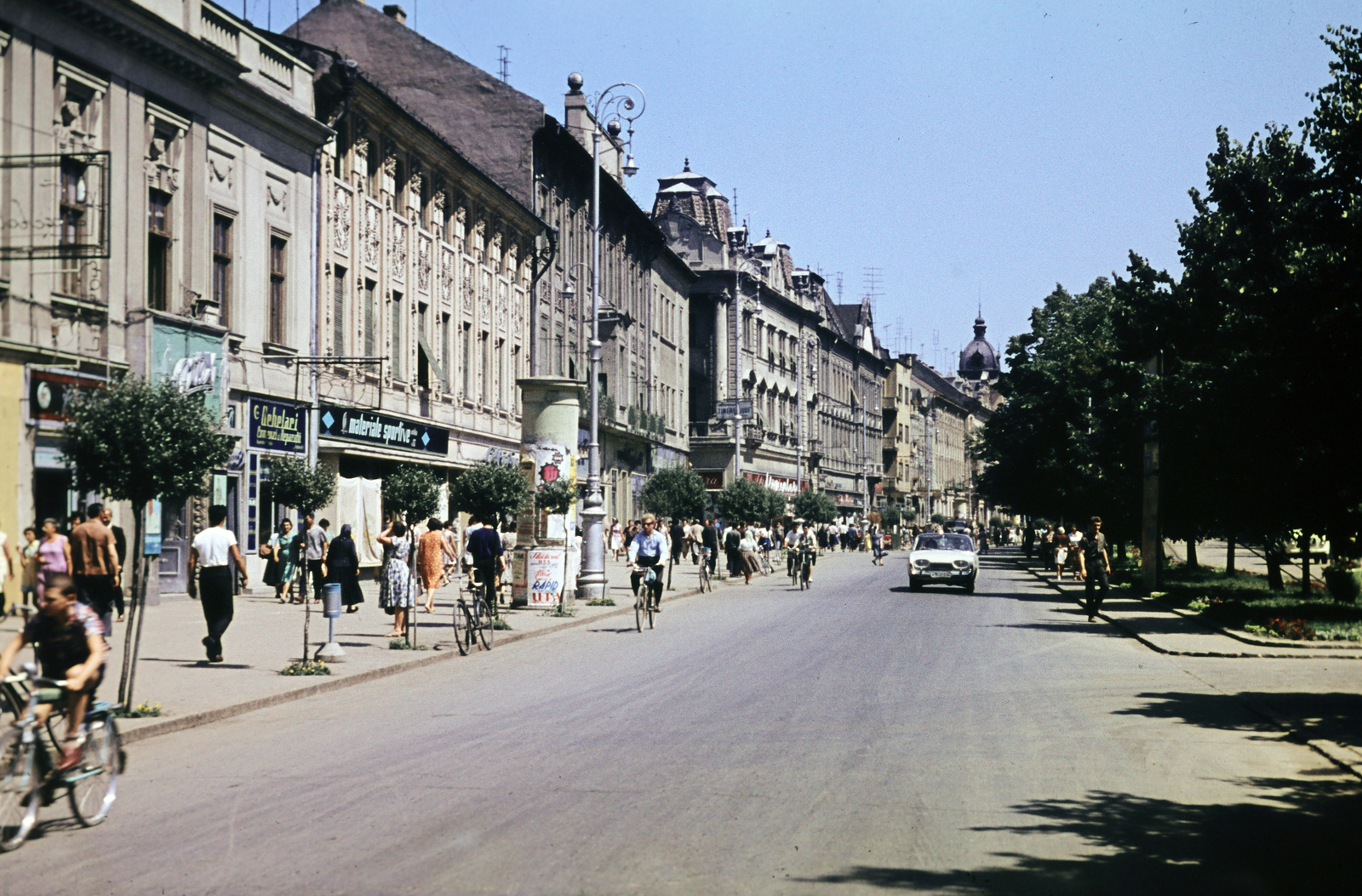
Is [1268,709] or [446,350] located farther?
[446,350]

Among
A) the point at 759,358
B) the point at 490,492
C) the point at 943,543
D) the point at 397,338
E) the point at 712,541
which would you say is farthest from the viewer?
the point at 759,358

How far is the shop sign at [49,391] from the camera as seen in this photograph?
22.4m

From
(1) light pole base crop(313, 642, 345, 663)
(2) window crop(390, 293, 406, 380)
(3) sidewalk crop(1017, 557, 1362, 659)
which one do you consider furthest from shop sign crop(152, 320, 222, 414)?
(3) sidewalk crop(1017, 557, 1362, 659)

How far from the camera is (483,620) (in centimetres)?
2045

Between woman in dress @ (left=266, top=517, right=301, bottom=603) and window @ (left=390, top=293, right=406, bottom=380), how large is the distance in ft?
29.6

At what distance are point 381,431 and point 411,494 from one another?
3738mm

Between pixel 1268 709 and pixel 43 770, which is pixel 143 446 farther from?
pixel 1268 709

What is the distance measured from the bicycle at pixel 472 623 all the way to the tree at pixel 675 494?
110ft

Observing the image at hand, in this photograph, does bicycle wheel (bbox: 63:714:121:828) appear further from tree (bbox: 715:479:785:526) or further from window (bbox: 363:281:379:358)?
tree (bbox: 715:479:785:526)

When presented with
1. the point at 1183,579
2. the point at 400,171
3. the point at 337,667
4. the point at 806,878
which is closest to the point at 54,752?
the point at 806,878

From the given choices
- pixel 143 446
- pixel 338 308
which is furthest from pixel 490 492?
pixel 143 446

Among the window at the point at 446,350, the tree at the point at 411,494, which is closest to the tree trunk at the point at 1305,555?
the tree at the point at 411,494

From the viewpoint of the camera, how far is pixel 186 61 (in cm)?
2720

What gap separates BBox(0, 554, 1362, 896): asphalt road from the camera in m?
6.96
